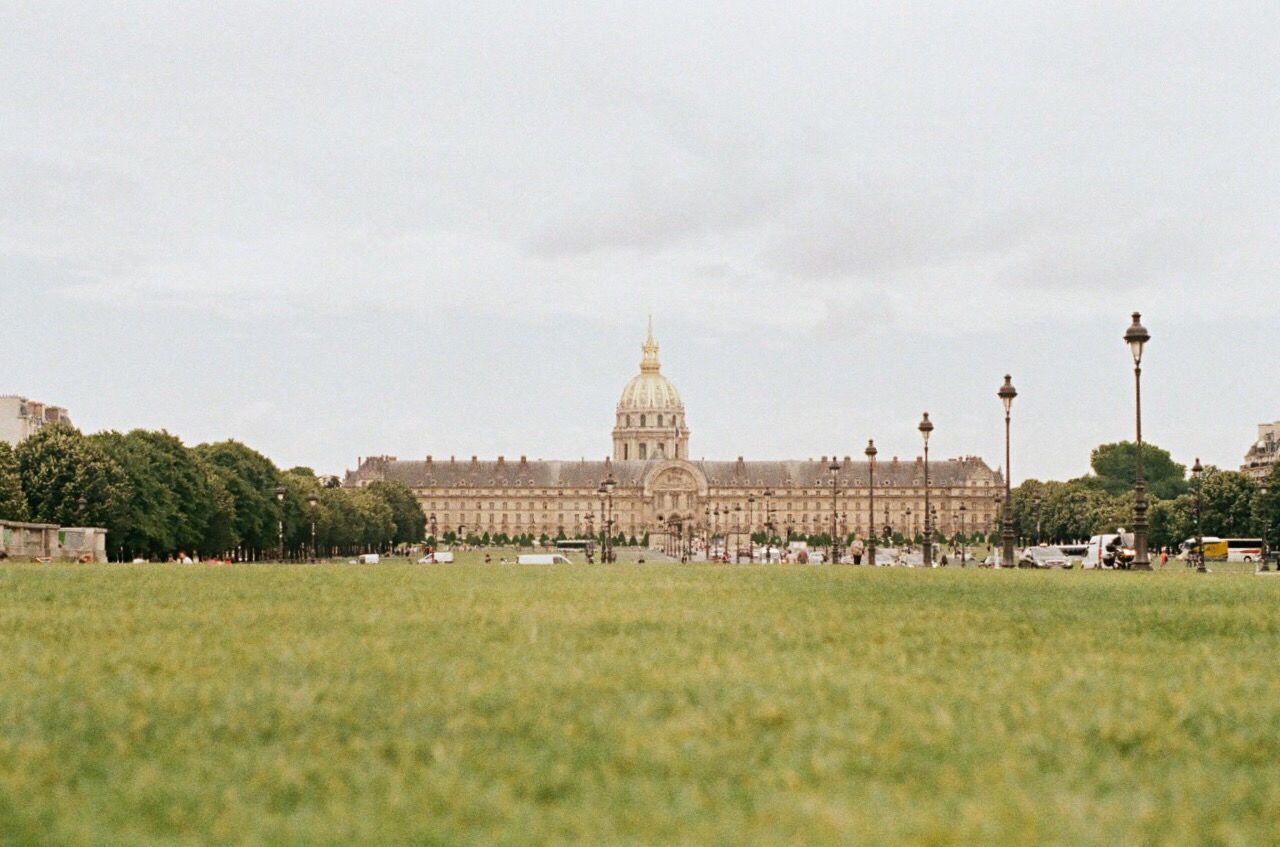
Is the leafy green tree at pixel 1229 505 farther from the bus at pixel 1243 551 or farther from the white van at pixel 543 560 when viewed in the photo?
the white van at pixel 543 560

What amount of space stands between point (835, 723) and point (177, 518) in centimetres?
9007

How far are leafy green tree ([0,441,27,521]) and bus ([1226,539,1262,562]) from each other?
7147 cm

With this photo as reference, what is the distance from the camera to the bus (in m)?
108

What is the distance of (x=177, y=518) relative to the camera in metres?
93.8

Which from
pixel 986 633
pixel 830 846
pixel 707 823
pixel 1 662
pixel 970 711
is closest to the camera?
pixel 830 846

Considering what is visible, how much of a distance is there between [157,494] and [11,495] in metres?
13.7

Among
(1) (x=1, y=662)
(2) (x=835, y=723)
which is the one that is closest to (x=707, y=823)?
(2) (x=835, y=723)

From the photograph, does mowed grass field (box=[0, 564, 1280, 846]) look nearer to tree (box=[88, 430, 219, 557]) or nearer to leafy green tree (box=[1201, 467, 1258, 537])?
tree (box=[88, 430, 219, 557])

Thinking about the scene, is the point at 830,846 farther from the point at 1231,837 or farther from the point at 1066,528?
the point at 1066,528

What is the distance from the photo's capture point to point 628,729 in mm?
7527

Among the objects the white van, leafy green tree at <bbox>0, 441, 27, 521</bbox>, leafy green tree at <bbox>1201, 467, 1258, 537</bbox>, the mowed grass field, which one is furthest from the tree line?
the mowed grass field

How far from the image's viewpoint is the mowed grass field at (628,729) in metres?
5.71

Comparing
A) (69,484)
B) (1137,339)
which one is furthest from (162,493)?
(1137,339)

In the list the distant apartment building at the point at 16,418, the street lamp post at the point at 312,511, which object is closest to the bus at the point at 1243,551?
the street lamp post at the point at 312,511
